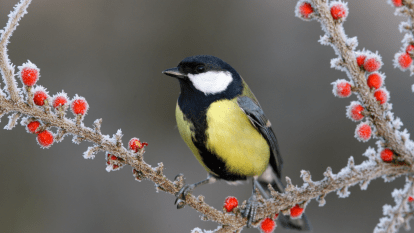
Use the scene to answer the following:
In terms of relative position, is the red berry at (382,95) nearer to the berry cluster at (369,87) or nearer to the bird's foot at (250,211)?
the berry cluster at (369,87)

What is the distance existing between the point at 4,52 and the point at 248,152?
45.1 inches

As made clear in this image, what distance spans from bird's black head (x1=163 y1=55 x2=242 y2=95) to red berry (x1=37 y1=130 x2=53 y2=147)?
657 mm

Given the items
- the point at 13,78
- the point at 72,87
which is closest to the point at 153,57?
the point at 72,87

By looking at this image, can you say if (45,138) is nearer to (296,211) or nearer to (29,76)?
(29,76)

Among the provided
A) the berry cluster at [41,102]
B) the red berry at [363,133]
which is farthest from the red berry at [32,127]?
the red berry at [363,133]

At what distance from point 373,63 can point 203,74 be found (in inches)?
31.5

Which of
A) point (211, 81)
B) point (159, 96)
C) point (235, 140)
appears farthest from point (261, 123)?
point (159, 96)

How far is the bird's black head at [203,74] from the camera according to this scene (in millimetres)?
1580

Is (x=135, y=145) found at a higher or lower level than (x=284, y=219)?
higher

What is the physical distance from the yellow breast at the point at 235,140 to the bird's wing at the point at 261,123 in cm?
2

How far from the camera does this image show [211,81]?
5.42 ft

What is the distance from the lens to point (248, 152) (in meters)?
1.75

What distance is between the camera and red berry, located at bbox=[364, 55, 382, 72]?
95 cm

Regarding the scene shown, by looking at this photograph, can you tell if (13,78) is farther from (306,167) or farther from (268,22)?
(268,22)
